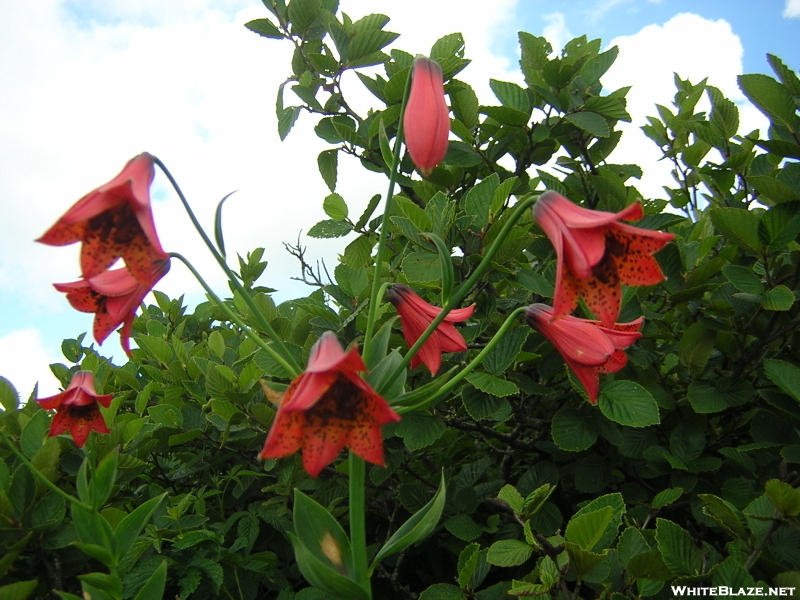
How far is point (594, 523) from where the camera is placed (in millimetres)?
1062

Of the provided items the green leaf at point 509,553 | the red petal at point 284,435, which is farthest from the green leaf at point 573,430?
the red petal at point 284,435

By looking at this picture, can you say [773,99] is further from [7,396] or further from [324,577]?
[7,396]

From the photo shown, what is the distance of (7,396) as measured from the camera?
1732 mm

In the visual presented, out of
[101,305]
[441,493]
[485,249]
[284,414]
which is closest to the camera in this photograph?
[284,414]

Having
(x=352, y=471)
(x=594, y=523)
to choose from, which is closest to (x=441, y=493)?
(x=352, y=471)

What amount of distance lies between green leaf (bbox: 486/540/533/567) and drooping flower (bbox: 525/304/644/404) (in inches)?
11.1

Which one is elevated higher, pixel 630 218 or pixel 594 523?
pixel 630 218

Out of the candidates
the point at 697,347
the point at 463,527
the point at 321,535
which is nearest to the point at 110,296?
the point at 321,535

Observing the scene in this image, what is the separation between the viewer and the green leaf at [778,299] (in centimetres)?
133

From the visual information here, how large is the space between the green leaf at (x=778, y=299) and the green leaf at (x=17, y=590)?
5.25 feet

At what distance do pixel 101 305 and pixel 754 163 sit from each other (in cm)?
166

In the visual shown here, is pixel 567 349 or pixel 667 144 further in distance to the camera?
pixel 667 144

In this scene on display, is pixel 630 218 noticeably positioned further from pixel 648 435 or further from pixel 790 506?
pixel 648 435

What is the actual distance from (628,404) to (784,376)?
1.14 ft
